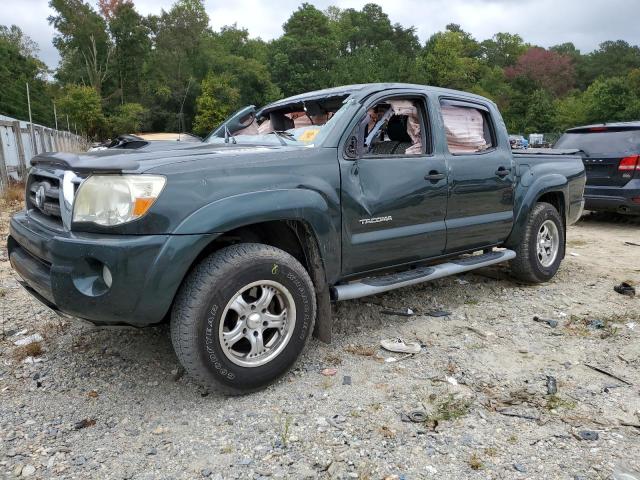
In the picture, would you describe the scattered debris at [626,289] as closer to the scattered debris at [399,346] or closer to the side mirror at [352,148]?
the scattered debris at [399,346]

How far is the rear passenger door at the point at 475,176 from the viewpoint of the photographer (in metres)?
4.04

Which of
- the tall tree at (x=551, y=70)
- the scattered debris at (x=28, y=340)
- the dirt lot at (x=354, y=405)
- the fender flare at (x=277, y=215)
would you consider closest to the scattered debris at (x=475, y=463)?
the dirt lot at (x=354, y=405)

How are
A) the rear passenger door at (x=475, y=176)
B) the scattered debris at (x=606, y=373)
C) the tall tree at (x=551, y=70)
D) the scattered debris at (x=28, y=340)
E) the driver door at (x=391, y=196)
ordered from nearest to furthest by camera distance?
the scattered debris at (x=606, y=373), the driver door at (x=391, y=196), the scattered debris at (x=28, y=340), the rear passenger door at (x=475, y=176), the tall tree at (x=551, y=70)

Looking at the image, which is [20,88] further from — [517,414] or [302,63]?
[517,414]

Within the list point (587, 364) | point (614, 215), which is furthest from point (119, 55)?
point (587, 364)

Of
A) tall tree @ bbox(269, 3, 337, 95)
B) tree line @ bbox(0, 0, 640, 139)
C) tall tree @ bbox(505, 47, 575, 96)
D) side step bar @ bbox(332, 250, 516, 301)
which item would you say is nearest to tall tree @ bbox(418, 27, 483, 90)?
tree line @ bbox(0, 0, 640, 139)

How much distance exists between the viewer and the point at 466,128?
4.37 m

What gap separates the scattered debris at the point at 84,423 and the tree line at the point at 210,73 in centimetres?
4828

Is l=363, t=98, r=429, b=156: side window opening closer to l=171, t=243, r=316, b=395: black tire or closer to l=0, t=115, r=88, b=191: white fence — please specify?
l=171, t=243, r=316, b=395: black tire

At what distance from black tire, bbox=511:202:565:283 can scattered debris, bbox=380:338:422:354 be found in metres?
1.78

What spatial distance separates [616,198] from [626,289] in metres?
3.66

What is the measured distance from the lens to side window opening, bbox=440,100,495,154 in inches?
164

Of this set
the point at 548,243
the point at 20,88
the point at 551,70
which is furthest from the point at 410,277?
the point at 551,70

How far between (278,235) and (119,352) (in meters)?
1.39
